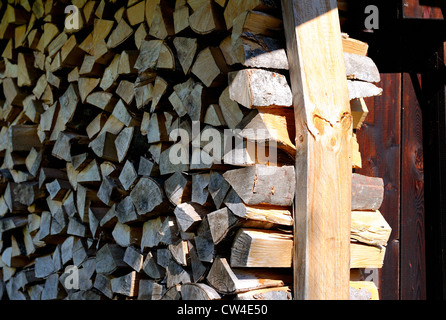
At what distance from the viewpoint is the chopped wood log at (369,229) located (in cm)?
195

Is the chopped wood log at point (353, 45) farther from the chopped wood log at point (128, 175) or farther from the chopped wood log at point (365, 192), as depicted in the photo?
the chopped wood log at point (128, 175)

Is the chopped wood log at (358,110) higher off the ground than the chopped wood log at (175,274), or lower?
higher

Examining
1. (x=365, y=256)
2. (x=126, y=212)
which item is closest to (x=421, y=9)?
(x=365, y=256)

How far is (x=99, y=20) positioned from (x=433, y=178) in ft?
5.48

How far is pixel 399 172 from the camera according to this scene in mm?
2248

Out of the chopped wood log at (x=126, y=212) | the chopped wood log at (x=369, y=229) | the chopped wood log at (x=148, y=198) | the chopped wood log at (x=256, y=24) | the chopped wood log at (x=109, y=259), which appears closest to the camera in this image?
the chopped wood log at (x=256, y=24)

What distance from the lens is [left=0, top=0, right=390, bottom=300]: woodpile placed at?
1.83m

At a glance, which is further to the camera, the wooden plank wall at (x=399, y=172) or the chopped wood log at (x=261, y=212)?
the wooden plank wall at (x=399, y=172)

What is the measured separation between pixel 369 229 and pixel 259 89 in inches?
25.6

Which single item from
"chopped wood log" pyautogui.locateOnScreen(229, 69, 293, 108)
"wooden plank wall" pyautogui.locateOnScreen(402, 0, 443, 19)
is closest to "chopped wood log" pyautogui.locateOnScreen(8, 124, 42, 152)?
"chopped wood log" pyautogui.locateOnScreen(229, 69, 293, 108)

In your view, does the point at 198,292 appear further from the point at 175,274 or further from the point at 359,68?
the point at 359,68

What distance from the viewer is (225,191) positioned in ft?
6.30

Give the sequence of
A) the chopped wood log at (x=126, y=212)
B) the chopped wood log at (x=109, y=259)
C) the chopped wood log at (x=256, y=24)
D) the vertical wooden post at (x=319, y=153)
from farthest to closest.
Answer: the chopped wood log at (x=109, y=259) < the chopped wood log at (x=126, y=212) < the chopped wood log at (x=256, y=24) < the vertical wooden post at (x=319, y=153)

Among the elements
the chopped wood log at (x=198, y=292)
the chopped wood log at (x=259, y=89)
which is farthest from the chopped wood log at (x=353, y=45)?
the chopped wood log at (x=198, y=292)
